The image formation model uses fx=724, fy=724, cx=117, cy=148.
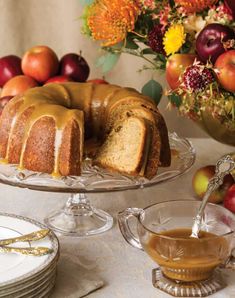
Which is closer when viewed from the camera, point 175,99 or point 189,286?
point 189,286

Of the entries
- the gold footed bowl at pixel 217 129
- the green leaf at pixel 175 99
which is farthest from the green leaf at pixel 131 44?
the gold footed bowl at pixel 217 129

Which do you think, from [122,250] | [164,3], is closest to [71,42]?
[164,3]

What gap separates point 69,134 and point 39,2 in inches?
34.6

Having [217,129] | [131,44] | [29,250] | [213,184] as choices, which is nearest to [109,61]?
[131,44]

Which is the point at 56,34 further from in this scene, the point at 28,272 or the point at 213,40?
the point at 28,272

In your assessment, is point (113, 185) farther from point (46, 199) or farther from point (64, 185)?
point (46, 199)

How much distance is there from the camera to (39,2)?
1.97 meters

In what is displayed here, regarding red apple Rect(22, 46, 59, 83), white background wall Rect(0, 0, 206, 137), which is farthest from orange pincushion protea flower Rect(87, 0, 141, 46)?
white background wall Rect(0, 0, 206, 137)

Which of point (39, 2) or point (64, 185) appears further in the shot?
point (39, 2)

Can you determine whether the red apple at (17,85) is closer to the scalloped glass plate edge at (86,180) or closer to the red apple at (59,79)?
the red apple at (59,79)

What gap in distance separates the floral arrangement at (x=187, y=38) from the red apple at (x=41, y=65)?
258 millimetres

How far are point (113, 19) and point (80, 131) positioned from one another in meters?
0.26

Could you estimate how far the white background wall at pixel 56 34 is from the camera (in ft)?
6.44

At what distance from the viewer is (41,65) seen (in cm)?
168
